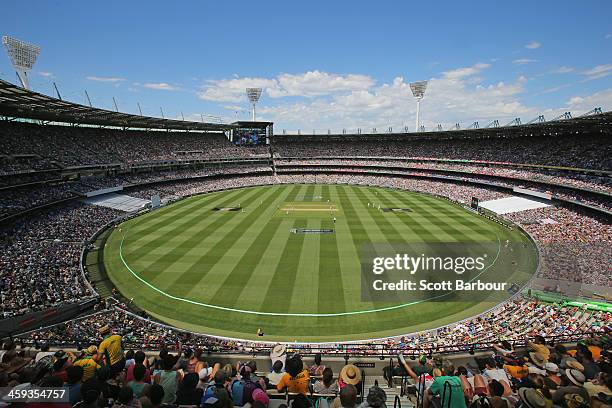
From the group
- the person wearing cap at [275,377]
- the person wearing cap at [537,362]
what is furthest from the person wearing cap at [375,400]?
the person wearing cap at [537,362]

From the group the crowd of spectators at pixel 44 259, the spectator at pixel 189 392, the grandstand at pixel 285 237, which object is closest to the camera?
the spectator at pixel 189 392

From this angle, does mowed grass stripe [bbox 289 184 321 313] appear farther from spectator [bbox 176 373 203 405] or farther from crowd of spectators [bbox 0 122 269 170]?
crowd of spectators [bbox 0 122 269 170]

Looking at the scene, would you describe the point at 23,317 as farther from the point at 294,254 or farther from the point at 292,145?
the point at 292,145

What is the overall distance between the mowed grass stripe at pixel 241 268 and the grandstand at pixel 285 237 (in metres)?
0.19

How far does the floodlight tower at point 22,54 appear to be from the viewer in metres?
43.1

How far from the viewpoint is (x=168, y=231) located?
36688 mm

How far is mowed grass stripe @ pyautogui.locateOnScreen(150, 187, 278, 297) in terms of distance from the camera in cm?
2394

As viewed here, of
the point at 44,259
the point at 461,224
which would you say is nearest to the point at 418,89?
the point at 461,224

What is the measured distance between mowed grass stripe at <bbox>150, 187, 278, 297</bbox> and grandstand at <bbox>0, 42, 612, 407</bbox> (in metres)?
0.26

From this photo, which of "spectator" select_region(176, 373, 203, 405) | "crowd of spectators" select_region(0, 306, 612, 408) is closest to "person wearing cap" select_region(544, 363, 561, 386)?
"crowd of spectators" select_region(0, 306, 612, 408)

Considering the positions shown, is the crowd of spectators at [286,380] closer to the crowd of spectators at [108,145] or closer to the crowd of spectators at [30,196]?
the crowd of spectators at [30,196]

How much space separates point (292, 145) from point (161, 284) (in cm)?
7150

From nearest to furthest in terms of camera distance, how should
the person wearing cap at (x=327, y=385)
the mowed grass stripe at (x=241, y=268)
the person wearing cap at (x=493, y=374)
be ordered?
the person wearing cap at (x=327, y=385)
the person wearing cap at (x=493, y=374)
the mowed grass stripe at (x=241, y=268)

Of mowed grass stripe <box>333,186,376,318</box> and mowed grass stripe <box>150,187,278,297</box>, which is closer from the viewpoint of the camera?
mowed grass stripe <box>333,186,376,318</box>
